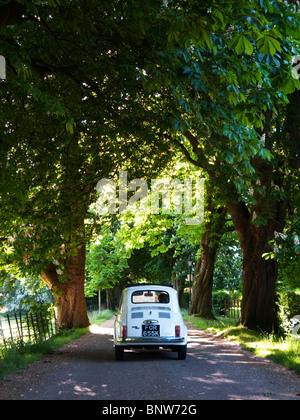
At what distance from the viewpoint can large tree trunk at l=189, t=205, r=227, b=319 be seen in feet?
94.9

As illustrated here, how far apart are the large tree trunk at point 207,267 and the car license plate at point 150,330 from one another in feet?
53.6

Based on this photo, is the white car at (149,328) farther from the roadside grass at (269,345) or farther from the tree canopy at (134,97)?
the tree canopy at (134,97)

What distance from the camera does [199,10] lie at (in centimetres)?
568

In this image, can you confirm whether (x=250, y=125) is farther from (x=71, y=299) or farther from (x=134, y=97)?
(x=71, y=299)

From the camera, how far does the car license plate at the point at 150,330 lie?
12625 millimetres

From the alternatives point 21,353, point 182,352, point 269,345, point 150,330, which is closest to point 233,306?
point 269,345

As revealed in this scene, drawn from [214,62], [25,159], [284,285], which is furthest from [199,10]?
[284,285]

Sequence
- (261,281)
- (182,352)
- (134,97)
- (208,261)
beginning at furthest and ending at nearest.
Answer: (208,261)
(261,281)
(182,352)
(134,97)

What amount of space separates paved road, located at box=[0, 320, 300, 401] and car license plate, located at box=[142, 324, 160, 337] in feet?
2.18

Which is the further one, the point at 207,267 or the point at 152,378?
the point at 207,267

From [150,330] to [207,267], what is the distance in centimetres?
1765

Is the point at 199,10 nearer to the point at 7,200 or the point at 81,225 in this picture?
the point at 7,200

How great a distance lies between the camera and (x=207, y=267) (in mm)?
29969

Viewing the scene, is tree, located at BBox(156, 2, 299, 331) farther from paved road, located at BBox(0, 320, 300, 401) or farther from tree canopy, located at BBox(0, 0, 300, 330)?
paved road, located at BBox(0, 320, 300, 401)
